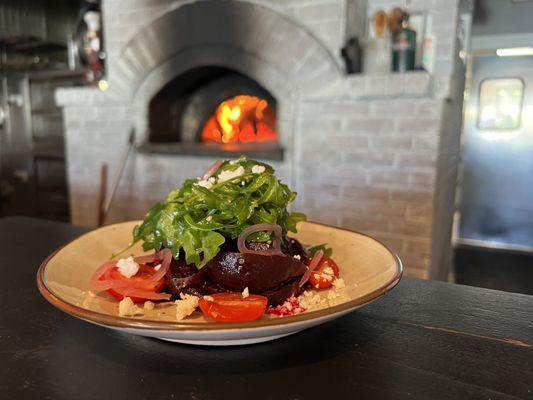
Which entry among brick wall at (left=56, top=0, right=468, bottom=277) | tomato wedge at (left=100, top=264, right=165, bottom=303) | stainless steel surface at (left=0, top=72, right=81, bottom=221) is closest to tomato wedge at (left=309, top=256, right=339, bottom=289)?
tomato wedge at (left=100, top=264, right=165, bottom=303)

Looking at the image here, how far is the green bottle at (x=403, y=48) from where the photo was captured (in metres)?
1.83

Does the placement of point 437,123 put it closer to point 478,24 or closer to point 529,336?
point 529,336

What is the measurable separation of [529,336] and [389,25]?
60.9 inches

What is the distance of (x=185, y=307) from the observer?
0.59 meters

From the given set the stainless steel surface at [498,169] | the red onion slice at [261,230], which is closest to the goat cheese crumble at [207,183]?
the red onion slice at [261,230]

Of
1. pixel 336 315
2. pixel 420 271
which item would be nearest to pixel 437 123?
pixel 420 271

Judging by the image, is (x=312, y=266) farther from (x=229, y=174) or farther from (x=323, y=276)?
(x=229, y=174)

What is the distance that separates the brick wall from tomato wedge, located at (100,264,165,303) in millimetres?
Answer: 1451

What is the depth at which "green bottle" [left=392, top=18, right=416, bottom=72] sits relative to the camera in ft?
5.99

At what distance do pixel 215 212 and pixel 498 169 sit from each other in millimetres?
3358

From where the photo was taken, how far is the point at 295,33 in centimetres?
202

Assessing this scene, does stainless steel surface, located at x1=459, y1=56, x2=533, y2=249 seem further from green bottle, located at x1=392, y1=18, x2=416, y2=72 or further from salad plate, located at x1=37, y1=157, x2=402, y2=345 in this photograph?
salad plate, located at x1=37, y1=157, x2=402, y2=345

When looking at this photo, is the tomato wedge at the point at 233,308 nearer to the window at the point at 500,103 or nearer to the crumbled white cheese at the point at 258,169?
the crumbled white cheese at the point at 258,169

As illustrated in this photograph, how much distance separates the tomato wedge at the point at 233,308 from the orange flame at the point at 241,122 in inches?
79.8
